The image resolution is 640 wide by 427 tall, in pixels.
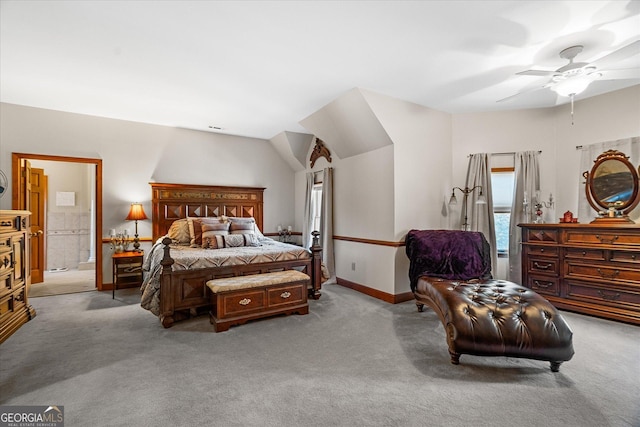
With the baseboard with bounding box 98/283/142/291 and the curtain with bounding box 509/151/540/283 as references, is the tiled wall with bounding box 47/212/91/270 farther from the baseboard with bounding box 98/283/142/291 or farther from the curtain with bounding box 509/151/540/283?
the curtain with bounding box 509/151/540/283

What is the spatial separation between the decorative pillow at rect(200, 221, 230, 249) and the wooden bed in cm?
78

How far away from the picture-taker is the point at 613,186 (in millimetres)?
3650

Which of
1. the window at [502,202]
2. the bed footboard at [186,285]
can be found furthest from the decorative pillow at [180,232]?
the window at [502,202]

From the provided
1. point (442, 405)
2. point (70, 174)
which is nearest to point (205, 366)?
point (442, 405)

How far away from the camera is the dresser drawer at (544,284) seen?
12.3 feet

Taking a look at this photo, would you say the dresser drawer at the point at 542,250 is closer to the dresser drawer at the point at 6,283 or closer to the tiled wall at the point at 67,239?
the dresser drawer at the point at 6,283

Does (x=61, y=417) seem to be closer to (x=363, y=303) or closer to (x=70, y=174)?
(x=363, y=303)

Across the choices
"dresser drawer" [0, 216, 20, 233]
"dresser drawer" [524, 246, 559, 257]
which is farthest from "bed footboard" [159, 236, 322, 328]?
"dresser drawer" [524, 246, 559, 257]

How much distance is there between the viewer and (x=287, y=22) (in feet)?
7.83

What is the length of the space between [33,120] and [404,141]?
5.65 m

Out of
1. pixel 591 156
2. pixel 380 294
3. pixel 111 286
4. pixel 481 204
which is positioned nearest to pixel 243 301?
pixel 380 294

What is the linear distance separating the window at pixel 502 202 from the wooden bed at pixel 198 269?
291 centimetres

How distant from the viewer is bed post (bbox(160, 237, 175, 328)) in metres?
3.18

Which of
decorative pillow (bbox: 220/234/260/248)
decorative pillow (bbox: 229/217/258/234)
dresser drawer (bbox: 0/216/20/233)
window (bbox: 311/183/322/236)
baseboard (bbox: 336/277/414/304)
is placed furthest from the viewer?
window (bbox: 311/183/322/236)
